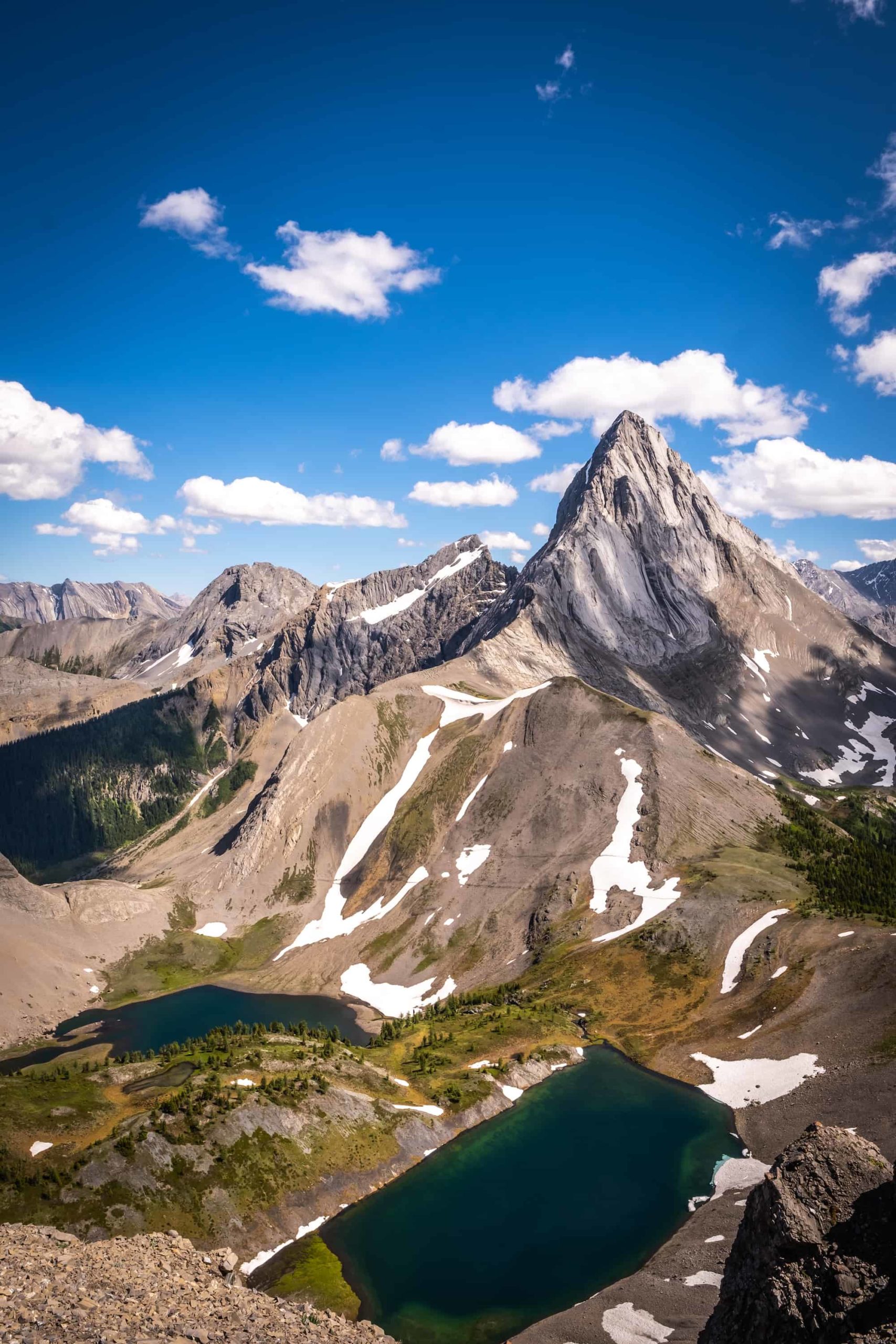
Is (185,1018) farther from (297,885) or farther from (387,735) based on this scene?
(387,735)

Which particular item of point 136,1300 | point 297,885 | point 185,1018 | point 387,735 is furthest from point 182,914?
point 136,1300

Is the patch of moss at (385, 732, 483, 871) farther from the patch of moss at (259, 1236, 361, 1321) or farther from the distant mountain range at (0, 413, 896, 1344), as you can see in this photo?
the patch of moss at (259, 1236, 361, 1321)

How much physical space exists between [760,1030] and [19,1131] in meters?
64.2

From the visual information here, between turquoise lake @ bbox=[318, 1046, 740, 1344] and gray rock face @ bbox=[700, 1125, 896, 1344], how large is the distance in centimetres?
2701

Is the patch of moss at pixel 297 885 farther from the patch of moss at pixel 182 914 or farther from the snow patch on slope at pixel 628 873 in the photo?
the snow patch on slope at pixel 628 873

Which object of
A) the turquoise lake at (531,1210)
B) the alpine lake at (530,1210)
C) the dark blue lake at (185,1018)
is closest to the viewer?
the turquoise lake at (531,1210)

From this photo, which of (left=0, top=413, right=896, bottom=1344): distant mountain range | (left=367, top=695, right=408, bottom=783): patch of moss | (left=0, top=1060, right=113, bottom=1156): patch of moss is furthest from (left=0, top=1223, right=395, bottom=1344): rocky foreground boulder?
(left=367, top=695, right=408, bottom=783): patch of moss

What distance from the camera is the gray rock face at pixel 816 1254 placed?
21.4 m

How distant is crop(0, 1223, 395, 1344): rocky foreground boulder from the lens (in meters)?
27.5

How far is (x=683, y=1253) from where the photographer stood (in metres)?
47.8

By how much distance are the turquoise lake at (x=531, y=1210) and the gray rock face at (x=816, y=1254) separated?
88.6ft

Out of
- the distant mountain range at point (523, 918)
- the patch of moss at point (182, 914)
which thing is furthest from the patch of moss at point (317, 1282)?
the patch of moss at point (182, 914)

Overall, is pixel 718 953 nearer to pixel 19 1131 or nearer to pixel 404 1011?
pixel 404 1011

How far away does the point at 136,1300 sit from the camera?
31.7 metres
